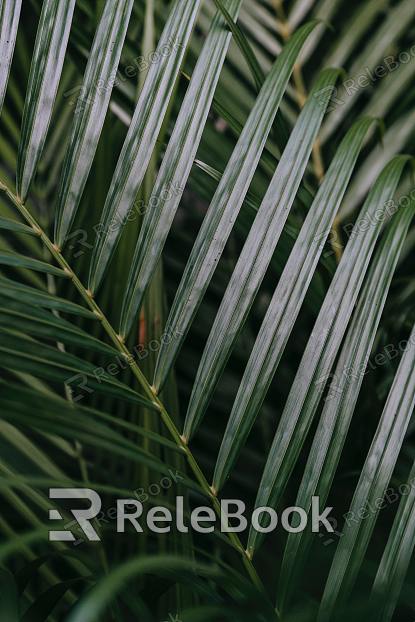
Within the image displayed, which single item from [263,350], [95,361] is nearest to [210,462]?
[95,361]

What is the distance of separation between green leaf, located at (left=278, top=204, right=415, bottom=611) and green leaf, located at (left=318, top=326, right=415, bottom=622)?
0.08 ft

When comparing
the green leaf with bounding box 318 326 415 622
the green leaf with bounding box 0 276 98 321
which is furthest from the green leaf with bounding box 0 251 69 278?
the green leaf with bounding box 318 326 415 622

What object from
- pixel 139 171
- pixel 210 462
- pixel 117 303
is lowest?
pixel 210 462

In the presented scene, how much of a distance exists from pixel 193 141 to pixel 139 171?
5cm

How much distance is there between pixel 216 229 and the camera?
0.51 m

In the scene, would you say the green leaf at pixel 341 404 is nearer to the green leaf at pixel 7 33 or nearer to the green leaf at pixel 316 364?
the green leaf at pixel 316 364

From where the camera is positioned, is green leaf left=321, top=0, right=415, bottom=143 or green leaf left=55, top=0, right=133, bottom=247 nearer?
green leaf left=55, top=0, right=133, bottom=247

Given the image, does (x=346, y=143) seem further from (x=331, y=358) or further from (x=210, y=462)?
(x=210, y=462)

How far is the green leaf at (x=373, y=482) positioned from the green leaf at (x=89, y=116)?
0.27 meters

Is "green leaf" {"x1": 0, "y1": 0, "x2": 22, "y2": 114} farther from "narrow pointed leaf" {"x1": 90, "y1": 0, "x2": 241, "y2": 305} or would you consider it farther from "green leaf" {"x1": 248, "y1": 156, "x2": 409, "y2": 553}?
"green leaf" {"x1": 248, "y1": 156, "x2": 409, "y2": 553}

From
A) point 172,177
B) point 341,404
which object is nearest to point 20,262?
point 172,177

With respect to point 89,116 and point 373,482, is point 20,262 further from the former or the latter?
point 373,482

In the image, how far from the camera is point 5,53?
1.71ft

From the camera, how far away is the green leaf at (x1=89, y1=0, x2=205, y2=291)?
52cm
